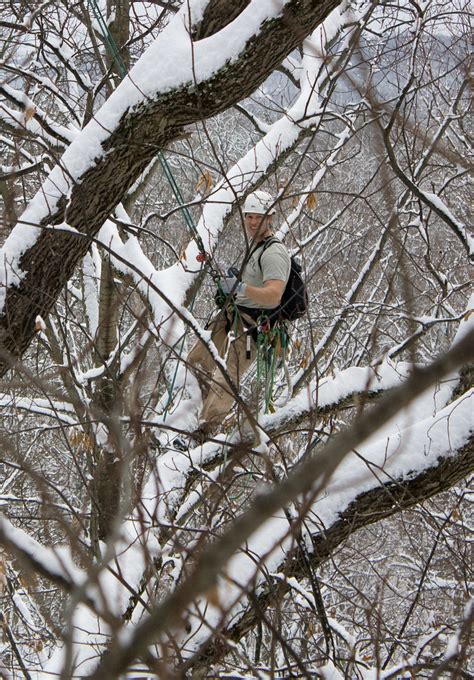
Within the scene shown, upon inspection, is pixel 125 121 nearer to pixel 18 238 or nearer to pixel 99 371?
pixel 18 238

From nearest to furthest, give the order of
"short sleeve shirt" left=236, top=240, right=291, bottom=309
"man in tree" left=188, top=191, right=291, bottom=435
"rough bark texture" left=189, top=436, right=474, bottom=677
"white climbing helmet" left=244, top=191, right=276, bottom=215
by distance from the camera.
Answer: "rough bark texture" left=189, top=436, right=474, bottom=677, "man in tree" left=188, top=191, right=291, bottom=435, "short sleeve shirt" left=236, top=240, right=291, bottom=309, "white climbing helmet" left=244, top=191, right=276, bottom=215

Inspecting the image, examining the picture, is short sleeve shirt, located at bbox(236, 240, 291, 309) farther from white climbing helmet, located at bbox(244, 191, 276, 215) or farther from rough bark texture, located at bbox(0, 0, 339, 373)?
rough bark texture, located at bbox(0, 0, 339, 373)

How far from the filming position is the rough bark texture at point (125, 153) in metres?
2.80

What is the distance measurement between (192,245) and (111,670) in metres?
4.23

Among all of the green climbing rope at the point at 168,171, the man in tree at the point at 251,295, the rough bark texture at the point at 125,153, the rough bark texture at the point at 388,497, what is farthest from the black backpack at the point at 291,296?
the rough bark texture at the point at 125,153

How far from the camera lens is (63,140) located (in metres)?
4.66

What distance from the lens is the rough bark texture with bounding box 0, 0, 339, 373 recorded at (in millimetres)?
2799

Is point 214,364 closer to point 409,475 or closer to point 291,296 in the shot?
point 291,296

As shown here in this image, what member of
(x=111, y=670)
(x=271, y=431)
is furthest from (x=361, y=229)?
(x=111, y=670)

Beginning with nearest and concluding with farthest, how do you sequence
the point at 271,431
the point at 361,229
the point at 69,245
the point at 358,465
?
the point at 69,245 → the point at 358,465 → the point at 271,431 → the point at 361,229

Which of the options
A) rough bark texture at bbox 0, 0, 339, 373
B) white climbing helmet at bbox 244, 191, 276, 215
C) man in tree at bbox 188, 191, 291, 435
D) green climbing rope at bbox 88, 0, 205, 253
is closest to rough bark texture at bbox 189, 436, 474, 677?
man in tree at bbox 188, 191, 291, 435

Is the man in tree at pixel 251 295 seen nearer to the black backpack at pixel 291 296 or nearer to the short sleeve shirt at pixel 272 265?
the short sleeve shirt at pixel 272 265

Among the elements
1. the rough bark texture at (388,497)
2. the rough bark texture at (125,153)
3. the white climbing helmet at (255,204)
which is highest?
the white climbing helmet at (255,204)

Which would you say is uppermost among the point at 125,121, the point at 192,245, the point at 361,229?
the point at 361,229
